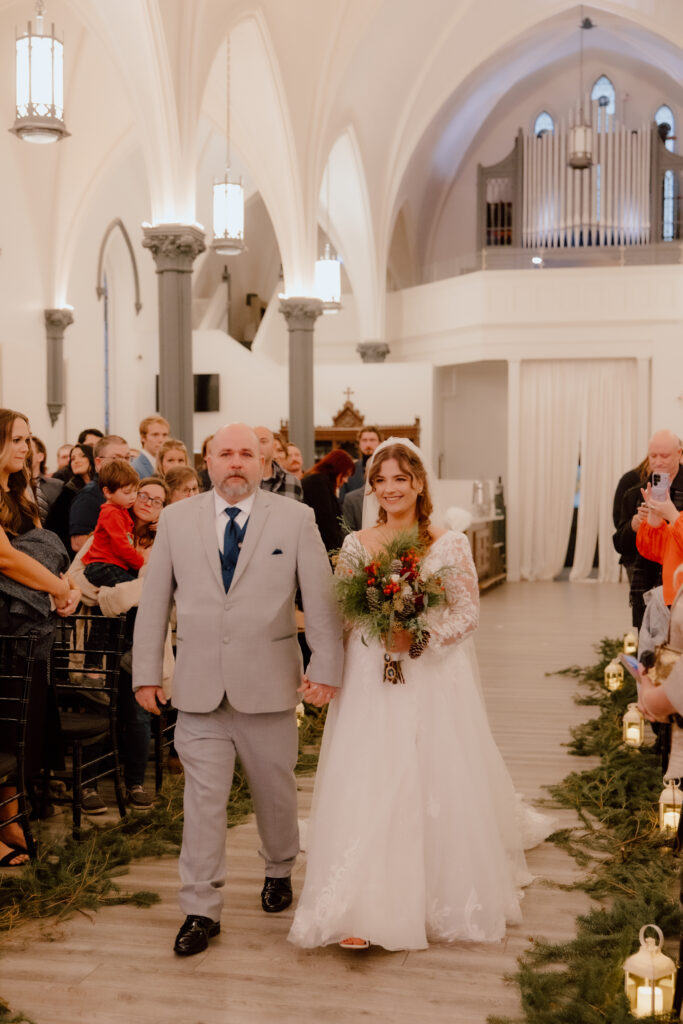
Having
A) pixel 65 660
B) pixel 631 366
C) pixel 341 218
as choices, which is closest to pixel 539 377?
pixel 631 366

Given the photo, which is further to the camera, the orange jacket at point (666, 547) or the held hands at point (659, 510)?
the held hands at point (659, 510)

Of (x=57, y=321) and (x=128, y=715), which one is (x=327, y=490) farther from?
(x=57, y=321)

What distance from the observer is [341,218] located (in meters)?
19.5

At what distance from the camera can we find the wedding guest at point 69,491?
8062 millimetres

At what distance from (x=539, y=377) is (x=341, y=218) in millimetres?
4455

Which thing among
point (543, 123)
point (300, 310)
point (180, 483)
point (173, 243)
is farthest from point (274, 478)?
point (543, 123)

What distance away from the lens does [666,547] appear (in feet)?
16.7

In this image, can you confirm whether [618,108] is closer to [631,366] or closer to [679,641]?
[631,366]

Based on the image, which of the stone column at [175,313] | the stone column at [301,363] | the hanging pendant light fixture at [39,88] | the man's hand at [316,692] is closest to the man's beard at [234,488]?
the man's hand at [316,692]

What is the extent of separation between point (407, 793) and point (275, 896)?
770 mm

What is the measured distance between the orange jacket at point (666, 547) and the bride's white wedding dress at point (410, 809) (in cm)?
89

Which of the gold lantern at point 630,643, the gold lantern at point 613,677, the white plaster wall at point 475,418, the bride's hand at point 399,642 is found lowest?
the gold lantern at point 613,677

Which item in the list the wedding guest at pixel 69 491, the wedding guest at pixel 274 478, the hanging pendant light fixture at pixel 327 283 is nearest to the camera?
the wedding guest at pixel 274 478

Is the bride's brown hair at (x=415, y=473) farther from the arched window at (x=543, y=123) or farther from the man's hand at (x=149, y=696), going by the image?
the arched window at (x=543, y=123)
